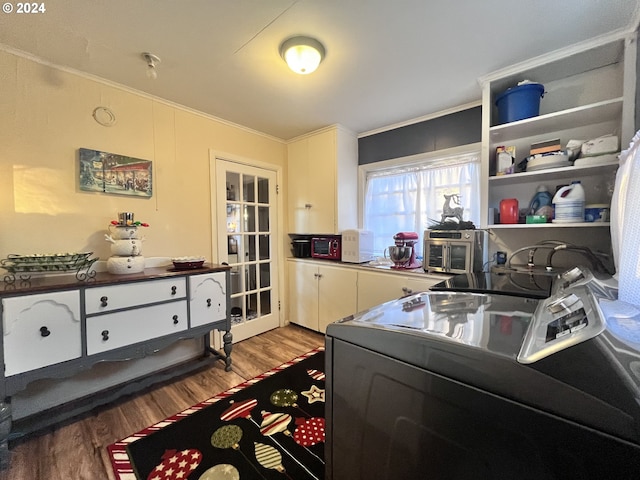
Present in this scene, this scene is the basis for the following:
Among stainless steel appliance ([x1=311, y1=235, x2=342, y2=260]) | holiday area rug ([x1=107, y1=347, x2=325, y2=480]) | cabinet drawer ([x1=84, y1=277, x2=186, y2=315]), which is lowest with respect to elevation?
holiday area rug ([x1=107, y1=347, x2=325, y2=480])

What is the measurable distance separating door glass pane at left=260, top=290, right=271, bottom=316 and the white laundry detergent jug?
2676 mm

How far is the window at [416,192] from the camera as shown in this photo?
7.91 feet

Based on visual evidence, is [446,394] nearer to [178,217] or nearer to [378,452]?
[378,452]

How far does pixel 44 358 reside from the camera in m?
1.39

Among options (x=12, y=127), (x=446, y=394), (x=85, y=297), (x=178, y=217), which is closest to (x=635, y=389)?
(x=446, y=394)

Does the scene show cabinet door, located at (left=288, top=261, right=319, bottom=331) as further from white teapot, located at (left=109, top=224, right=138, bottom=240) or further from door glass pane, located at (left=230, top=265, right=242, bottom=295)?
white teapot, located at (left=109, top=224, right=138, bottom=240)

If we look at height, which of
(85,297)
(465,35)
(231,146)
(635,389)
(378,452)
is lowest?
(378,452)

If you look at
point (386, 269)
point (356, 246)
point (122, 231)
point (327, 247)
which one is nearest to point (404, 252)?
point (386, 269)

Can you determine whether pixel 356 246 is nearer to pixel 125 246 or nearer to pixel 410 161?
pixel 410 161

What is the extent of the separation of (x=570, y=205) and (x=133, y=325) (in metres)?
2.87

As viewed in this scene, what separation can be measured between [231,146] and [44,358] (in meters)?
2.15

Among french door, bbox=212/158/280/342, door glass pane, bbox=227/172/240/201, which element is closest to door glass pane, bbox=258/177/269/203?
french door, bbox=212/158/280/342

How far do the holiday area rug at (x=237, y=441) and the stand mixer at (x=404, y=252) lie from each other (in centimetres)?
124

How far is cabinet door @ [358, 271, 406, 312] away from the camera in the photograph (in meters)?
2.25
